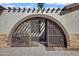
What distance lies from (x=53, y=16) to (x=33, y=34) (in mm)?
2609

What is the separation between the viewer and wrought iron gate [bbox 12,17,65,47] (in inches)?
682

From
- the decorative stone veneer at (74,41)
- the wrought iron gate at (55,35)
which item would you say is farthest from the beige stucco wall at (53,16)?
the wrought iron gate at (55,35)

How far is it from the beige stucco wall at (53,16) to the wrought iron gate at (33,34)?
721 mm

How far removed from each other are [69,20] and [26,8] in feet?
12.0

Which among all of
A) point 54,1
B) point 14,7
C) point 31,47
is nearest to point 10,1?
point 54,1

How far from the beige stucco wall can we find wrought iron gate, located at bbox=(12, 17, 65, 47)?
0.72 meters

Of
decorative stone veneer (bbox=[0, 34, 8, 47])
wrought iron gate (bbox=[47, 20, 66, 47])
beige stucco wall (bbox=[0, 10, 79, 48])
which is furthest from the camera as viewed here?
wrought iron gate (bbox=[47, 20, 66, 47])

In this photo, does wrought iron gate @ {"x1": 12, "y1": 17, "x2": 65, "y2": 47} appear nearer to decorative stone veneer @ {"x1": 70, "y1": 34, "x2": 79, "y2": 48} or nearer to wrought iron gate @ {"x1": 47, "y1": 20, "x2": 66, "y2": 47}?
wrought iron gate @ {"x1": 47, "y1": 20, "x2": 66, "y2": 47}

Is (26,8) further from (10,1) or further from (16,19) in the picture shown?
(10,1)

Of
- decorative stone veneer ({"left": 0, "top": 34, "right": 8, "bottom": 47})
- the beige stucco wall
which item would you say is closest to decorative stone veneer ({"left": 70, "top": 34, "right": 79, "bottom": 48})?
the beige stucco wall

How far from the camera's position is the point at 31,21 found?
1789cm

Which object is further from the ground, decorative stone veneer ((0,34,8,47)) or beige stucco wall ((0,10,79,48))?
beige stucco wall ((0,10,79,48))

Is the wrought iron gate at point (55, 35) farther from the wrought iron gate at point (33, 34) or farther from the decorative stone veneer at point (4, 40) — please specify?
the decorative stone veneer at point (4, 40)

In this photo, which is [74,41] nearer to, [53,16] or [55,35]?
[55,35]
